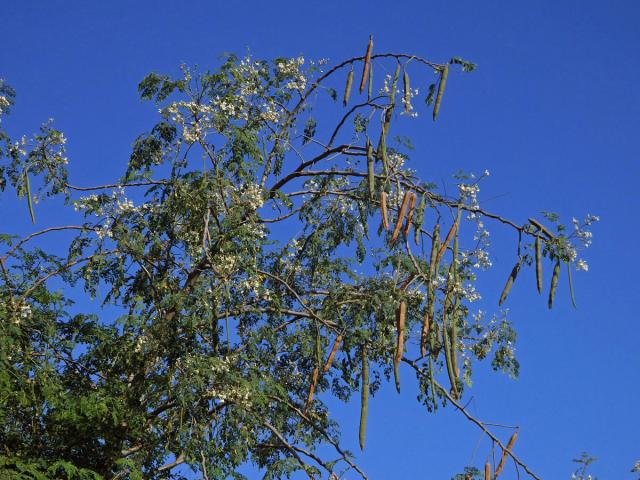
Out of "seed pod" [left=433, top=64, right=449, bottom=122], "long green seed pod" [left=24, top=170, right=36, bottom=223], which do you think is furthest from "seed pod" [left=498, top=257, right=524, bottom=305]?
"long green seed pod" [left=24, top=170, right=36, bottom=223]

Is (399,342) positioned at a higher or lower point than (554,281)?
lower

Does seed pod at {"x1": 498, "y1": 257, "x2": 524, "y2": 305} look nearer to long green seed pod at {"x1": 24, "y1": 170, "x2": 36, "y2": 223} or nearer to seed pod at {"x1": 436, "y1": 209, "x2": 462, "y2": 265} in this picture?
seed pod at {"x1": 436, "y1": 209, "x2": 462, "y2": 265}

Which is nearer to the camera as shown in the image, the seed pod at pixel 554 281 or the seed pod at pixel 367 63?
the seed pod at pixel 554 281

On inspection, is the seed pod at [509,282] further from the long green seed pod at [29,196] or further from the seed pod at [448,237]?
the long green seed pod at [29,196]

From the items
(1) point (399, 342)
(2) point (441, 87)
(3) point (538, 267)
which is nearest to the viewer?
(1) point (399, 342)

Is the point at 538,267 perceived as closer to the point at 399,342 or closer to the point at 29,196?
the point at 399,342

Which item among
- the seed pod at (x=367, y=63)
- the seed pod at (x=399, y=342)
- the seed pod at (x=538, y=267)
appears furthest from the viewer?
the seed pod at (x=367, y=63)

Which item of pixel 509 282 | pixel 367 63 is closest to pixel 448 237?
pixel 509 282

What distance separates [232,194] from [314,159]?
0.98 metres

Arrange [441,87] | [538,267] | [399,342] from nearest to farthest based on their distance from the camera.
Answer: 1. [399,342]
2. [538,267]
3. [441,87]

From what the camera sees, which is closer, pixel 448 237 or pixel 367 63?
pixel 448 237

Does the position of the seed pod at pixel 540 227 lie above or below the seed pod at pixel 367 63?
below

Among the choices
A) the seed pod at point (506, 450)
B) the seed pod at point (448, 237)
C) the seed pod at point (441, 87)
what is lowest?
the seed pod at point (506, 450)

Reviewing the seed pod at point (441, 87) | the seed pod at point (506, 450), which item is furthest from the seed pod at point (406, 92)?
the seed pod at point (506, 450)
